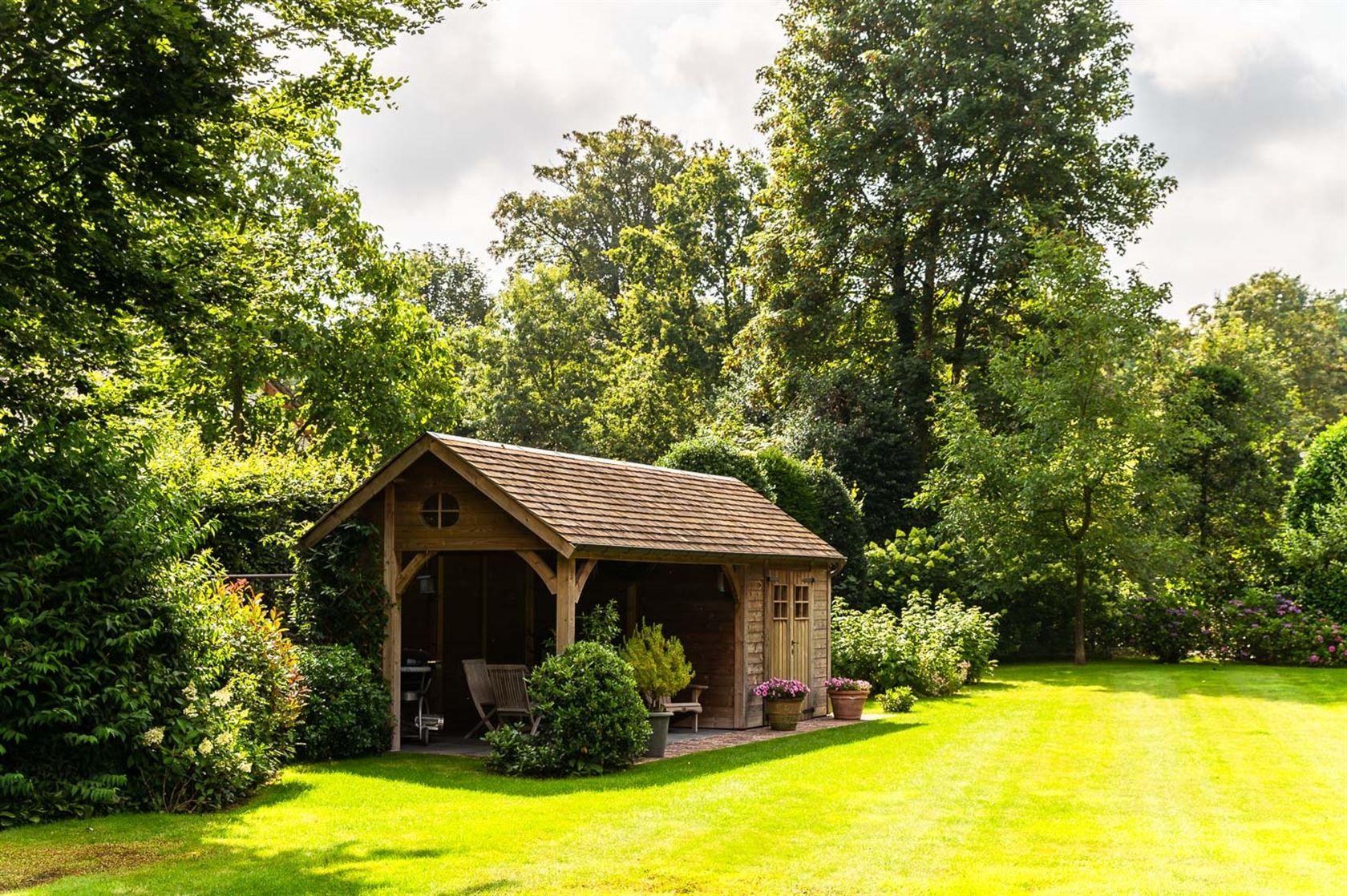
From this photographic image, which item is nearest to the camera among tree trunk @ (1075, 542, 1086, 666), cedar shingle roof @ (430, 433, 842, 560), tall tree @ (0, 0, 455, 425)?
tall tree @ (0, 0, 455, 425)

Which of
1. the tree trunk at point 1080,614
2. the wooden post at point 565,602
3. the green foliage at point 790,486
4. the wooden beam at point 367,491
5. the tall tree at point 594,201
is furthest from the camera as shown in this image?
the tall tree at point 594,201

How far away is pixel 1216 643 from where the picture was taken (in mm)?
27828

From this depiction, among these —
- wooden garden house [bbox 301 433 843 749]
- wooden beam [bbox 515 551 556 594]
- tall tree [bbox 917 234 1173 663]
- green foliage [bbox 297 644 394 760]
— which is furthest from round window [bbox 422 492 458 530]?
tall tree [bbox 917 234 1173 663]

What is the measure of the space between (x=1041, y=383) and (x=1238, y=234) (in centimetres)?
490

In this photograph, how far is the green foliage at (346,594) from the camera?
14.6 meters

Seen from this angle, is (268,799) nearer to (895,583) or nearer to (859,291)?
(895,583)

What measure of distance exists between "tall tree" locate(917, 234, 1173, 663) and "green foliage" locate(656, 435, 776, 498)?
5314 mm

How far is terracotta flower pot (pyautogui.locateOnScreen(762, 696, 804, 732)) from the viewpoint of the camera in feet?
55.1

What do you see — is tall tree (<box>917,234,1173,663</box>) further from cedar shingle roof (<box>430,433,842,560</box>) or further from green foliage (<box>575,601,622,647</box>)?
green foliage (<box>575,601,622,647</box>)

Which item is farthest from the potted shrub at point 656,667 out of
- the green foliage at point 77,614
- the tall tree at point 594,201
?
the tall tree at point 594,201

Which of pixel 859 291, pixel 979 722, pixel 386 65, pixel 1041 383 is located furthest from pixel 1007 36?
pixel 386 65

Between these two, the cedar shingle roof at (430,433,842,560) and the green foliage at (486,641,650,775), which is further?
the cedar shingle roof at (430,433,842,560)

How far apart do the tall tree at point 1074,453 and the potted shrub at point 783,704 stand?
10.7 meters

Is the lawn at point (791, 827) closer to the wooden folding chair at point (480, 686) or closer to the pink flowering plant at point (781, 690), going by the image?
the pink flowering plant at point (781, 690)
